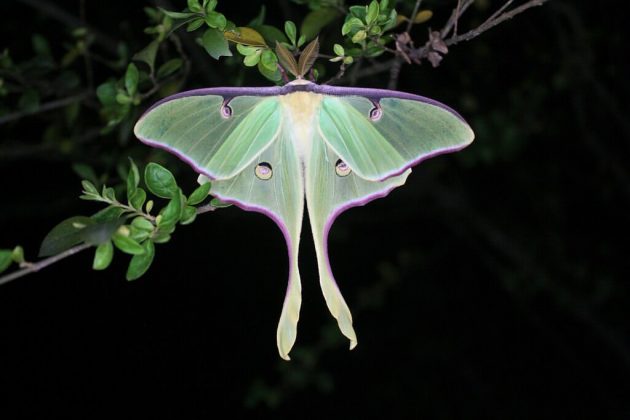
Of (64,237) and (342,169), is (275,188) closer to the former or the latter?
(342,169)

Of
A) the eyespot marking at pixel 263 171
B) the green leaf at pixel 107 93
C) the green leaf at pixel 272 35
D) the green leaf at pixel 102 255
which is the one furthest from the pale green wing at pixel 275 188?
the green leaf at pixel 107 93

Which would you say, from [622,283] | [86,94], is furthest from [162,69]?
[622,283]

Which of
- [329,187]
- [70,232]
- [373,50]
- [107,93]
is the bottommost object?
[107,93]

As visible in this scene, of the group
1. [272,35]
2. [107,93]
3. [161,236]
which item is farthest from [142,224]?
[107,93]

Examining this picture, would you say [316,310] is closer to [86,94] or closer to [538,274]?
[538,274]

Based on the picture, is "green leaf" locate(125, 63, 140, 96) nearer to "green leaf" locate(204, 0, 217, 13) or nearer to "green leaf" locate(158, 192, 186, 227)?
"green leaf" locate(204, 0, 217, 13)

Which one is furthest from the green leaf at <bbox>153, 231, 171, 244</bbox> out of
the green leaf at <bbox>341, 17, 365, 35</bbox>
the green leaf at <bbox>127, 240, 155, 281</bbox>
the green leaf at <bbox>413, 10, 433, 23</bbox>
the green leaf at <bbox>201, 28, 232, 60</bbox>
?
the green leaf at <bbox>413, 10, 433, 23</bbox>

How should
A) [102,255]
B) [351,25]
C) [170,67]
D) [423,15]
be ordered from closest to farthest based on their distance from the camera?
[102,255] → [351,25] → [423,15] → [170,67]
